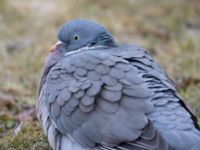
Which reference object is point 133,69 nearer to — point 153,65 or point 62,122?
point 153,65

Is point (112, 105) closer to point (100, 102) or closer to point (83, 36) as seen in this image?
point (100, 102)

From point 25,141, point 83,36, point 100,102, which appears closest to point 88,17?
point 83,36

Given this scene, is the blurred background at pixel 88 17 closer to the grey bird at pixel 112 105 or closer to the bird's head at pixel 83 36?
the bird's head at pixel 83 36

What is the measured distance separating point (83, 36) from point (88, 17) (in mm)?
3838

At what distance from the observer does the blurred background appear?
21.4 feet

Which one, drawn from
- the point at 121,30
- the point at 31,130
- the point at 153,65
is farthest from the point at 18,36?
the point at 153,65

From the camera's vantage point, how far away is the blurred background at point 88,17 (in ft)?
21.4

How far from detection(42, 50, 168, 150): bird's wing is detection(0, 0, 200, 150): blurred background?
90cm

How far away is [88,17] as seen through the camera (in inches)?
363

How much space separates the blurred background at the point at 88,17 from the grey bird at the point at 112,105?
2.84 ft

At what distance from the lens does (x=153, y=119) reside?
441cm

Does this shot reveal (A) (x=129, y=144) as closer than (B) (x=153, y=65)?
Yes

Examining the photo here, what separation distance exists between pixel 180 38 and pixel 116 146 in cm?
464

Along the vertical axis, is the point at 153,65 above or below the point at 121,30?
above
